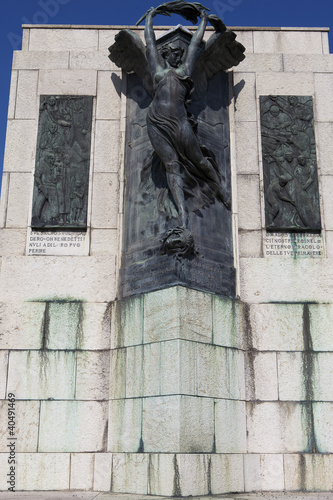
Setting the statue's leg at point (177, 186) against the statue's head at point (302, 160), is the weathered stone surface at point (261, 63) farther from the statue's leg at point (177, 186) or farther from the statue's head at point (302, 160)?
the statue's leg at point (177, 186)

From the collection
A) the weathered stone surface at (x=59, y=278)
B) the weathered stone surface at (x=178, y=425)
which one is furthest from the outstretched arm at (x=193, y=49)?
the weathered stone surface at (x=178, y=425)

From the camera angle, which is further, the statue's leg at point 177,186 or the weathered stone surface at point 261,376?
the statue's leg at point 177,186

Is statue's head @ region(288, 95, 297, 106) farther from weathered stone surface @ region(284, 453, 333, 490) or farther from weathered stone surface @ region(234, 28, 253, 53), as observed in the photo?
weathered stone surface @ region(284, 453, 333, 490)

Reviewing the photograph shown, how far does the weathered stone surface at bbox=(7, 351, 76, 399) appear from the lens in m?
10.5

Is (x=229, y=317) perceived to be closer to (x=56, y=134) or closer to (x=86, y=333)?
(x=86, y=333)

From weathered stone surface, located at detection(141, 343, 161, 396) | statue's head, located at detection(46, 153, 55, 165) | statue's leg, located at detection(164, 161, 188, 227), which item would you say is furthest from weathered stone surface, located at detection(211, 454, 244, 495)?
statue's head, located at detection(46, 153, 55, 165)

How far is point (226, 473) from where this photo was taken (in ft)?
30.8

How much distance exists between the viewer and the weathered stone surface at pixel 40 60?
13125 millimetres

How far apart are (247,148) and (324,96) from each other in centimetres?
226

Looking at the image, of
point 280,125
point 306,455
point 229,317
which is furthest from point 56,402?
point 280,125

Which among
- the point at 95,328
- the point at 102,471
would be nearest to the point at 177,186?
the point at 95,328

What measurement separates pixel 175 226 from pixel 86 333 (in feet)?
8.70

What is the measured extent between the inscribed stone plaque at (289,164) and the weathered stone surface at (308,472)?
4.50 m

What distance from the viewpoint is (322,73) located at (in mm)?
13148
